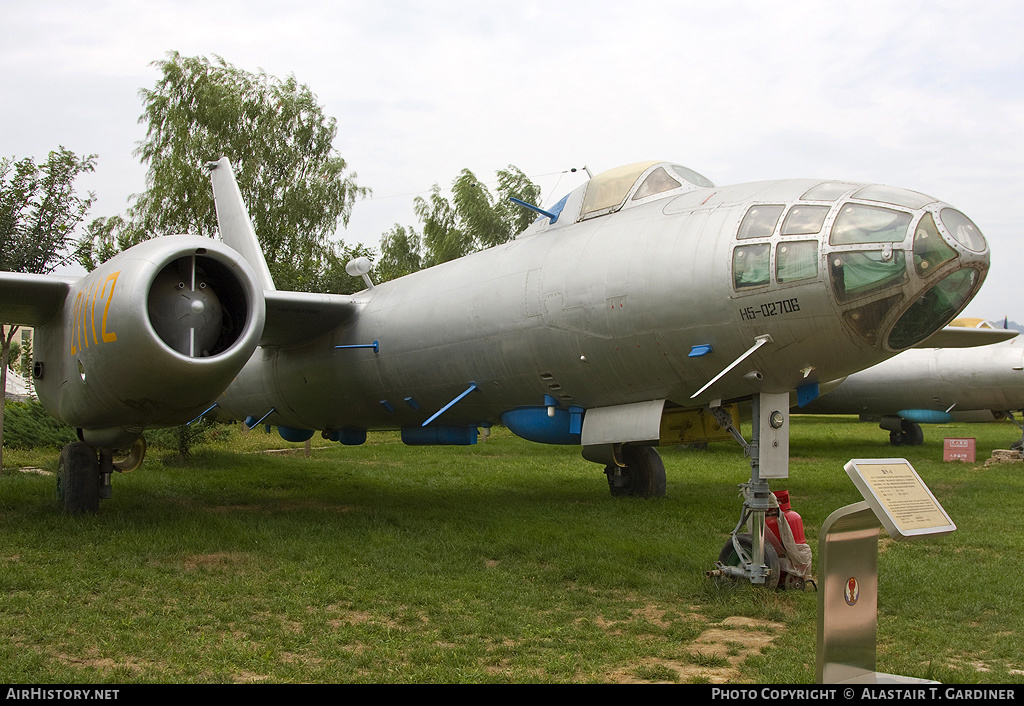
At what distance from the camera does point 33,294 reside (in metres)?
8.24

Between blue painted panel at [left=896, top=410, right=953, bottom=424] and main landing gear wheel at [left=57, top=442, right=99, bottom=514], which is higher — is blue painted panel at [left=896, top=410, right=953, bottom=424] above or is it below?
above

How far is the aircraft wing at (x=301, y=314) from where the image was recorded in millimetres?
9656

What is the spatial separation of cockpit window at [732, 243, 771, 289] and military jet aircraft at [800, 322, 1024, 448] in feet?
45.4

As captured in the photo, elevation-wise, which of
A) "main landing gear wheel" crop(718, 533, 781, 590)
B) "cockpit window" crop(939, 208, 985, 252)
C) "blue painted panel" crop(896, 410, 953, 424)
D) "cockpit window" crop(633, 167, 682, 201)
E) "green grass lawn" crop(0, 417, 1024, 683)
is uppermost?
"cockpit window" crop(633, 167, 682, 201)

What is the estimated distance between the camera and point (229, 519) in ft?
29.1

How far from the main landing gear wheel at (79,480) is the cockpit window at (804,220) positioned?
24.4 feet

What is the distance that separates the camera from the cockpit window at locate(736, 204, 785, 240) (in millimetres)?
6094

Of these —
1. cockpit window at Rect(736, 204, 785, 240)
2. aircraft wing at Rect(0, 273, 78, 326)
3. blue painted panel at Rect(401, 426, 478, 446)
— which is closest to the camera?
cockpit window at Rect(736, 204, 785, 240)

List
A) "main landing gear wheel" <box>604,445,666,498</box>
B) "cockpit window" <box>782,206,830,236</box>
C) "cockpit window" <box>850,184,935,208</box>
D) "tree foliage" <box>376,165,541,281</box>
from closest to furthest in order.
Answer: "cockpit window" <box>850,184,935,208</box> < "cockpit window" <box>782,206,830,236</box> < "main landing gear wheel" <box>604,445,666,498</box> < "tree foliage" <box>376,165,541,281</box>

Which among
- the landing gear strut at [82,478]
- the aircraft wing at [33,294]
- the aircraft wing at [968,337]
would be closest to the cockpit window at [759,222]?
the aircraft wing at [968,337]

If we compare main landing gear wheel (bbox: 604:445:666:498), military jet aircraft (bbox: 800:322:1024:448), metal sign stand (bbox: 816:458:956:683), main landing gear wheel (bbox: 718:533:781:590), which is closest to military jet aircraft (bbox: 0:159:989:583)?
main landing gear wheel (bbox: 718:533:781:590)

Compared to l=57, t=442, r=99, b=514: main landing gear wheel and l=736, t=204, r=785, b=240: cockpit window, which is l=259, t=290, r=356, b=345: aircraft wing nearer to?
l=57, t=442, r=99, b=514: main landing gear wheel

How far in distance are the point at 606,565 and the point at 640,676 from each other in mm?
2547

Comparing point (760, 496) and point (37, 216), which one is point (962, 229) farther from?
point (37, 216)
